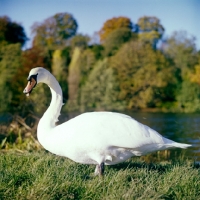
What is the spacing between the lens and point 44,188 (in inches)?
164

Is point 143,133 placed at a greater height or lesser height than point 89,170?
Result: greater

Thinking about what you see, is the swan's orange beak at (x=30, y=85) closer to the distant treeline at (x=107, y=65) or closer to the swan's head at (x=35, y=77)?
the swan's head at (x=35, y=77)

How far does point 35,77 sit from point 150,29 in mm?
41671

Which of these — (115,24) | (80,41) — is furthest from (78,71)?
(115,24)

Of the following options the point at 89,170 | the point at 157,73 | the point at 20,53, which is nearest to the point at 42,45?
the point at 20,53

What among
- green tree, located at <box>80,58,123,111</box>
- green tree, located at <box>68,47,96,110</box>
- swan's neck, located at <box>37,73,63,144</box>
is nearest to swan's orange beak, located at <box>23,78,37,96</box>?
swan's neck, located at <box>37,73,63,144</box>

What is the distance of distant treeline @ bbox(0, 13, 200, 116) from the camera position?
32.9 m

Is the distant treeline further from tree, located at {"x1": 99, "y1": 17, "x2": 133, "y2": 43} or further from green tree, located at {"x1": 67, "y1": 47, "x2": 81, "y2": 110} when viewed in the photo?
tree, located at {"x1": 99, "y1": 17, "x2": 133, "y2": 43}

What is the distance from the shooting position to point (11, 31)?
141 ft

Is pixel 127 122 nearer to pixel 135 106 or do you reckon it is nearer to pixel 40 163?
pixel 40 163

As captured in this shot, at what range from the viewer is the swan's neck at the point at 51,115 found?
5.47 m

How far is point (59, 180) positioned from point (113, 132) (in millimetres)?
1001

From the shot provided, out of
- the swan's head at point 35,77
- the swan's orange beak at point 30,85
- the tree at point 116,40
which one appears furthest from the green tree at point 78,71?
the swan's orange beak at point 30,85

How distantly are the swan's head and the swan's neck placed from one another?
11 cm
